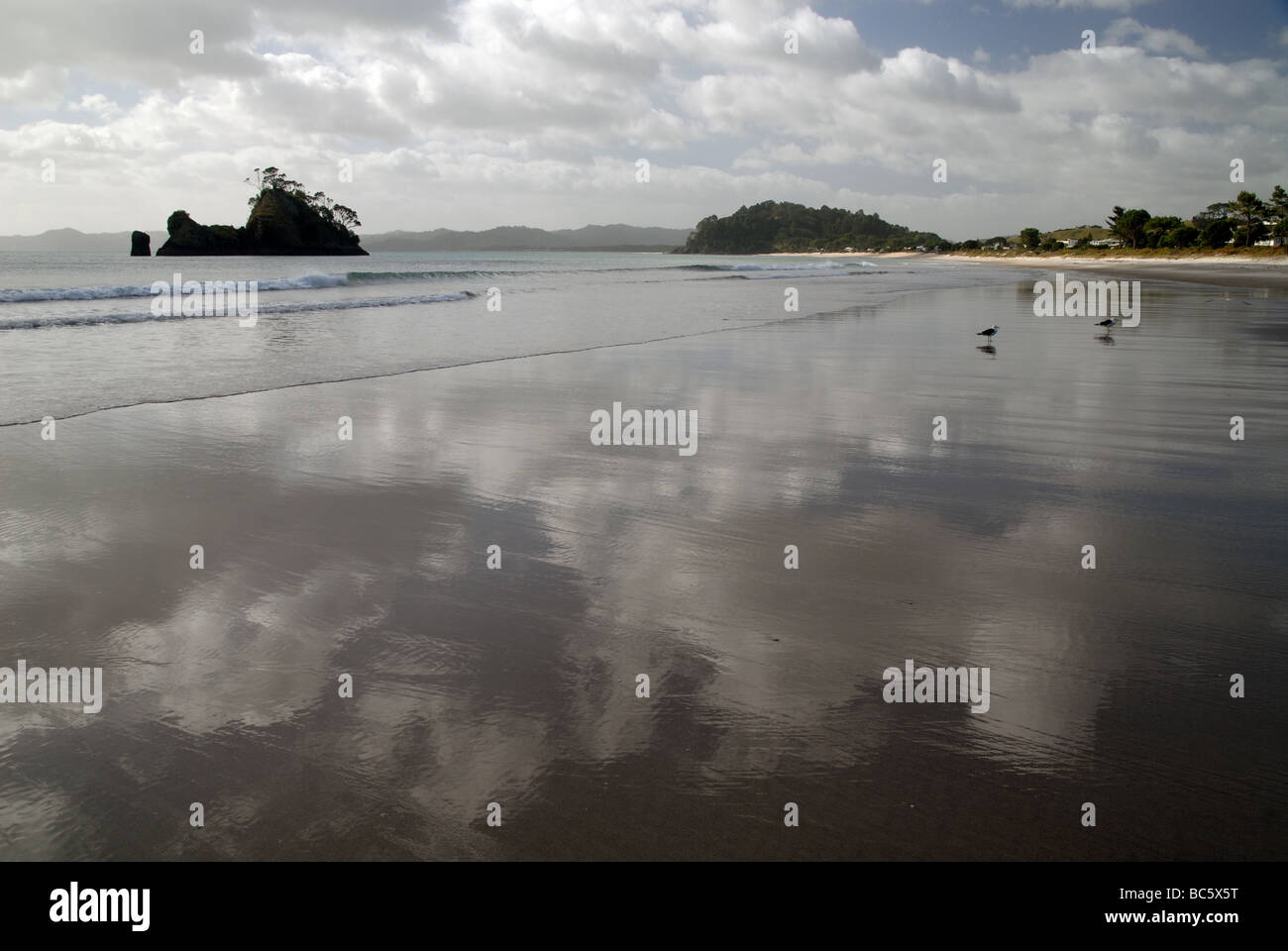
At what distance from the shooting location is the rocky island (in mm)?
112750

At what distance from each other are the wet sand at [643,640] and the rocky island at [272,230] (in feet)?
404

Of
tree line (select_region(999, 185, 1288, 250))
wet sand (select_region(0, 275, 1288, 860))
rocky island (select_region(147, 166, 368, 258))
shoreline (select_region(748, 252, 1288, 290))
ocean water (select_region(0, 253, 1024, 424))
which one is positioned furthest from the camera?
rocky island (select_region(147, 166, 368, 258))

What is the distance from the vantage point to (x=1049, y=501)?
5.90 meters

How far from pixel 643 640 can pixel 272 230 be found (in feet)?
434

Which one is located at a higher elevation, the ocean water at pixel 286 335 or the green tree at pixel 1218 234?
the green tree at pixel 1218 234

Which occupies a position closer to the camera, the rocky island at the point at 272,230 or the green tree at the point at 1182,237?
the green tree at the point at 1182,237

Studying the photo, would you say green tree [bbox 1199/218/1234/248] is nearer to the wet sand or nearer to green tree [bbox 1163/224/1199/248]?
green tree [bbox 1163/224/1199/248]

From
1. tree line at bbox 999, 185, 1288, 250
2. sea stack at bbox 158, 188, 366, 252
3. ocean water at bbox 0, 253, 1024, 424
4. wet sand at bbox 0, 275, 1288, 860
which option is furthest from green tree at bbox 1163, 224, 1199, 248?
sea stack at bbox 158, 188, 366, 252

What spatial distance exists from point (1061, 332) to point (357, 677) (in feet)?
57.8

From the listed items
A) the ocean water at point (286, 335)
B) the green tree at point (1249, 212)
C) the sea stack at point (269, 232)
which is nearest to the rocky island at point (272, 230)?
the sea stack at point (269, 232)

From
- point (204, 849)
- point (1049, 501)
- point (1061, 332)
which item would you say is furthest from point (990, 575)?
point (1061, 332)

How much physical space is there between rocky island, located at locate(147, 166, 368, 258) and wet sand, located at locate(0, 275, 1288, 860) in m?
123

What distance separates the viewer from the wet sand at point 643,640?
2664mm

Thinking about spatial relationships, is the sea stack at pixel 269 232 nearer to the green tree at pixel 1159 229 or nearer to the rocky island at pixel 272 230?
the rocky island at pixel 272 230
